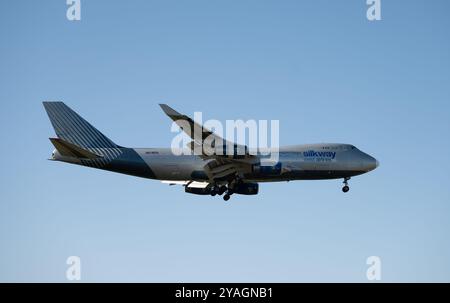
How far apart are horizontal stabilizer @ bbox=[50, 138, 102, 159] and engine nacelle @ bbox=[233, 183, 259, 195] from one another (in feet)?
38.3

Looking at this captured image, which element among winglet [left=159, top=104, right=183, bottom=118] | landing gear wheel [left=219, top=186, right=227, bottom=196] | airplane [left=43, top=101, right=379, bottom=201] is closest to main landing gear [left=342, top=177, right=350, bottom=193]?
airplane [left=43, top=101, right=379, bottom=201]

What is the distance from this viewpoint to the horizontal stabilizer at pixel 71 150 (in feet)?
196

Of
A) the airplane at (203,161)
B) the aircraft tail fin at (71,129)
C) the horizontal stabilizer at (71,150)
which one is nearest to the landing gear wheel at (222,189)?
the airplane at (203,161)

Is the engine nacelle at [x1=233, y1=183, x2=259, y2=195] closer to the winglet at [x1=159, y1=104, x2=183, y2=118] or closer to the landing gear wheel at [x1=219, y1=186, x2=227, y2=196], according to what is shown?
the landing gear wheel at [x1=219, y1=186, x2=227, y2=196]

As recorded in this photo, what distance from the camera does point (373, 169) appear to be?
226 feet

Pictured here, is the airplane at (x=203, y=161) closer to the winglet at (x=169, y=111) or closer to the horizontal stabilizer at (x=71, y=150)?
the horizontal stabilizer at (x=71, y=150)

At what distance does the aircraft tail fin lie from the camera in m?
64.4

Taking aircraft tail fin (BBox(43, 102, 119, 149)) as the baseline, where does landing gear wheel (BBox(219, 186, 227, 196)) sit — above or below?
below

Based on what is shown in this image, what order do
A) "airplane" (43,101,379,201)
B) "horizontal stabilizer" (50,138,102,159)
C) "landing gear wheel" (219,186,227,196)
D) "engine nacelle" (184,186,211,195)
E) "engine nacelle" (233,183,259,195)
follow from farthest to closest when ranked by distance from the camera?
"engine nacelle" (184,186,211,195)
"landing gear wheel" (219,186,227,196)
"engine nacelle" (233,183,259,195)
"airplane" (43,101,379,201)
"horizontal stabilizer" (50,138,102,159)

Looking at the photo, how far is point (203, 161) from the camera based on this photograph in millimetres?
64875

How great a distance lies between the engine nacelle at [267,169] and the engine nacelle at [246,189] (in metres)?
2.23

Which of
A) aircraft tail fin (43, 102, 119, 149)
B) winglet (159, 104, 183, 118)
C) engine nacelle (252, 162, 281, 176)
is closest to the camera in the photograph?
winglet (159, 104, 183, 118)

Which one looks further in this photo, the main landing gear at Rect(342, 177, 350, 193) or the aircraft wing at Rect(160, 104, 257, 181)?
the main landing gear at Rect(342, 177, 350, 193)

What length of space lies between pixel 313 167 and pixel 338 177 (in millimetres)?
2941
